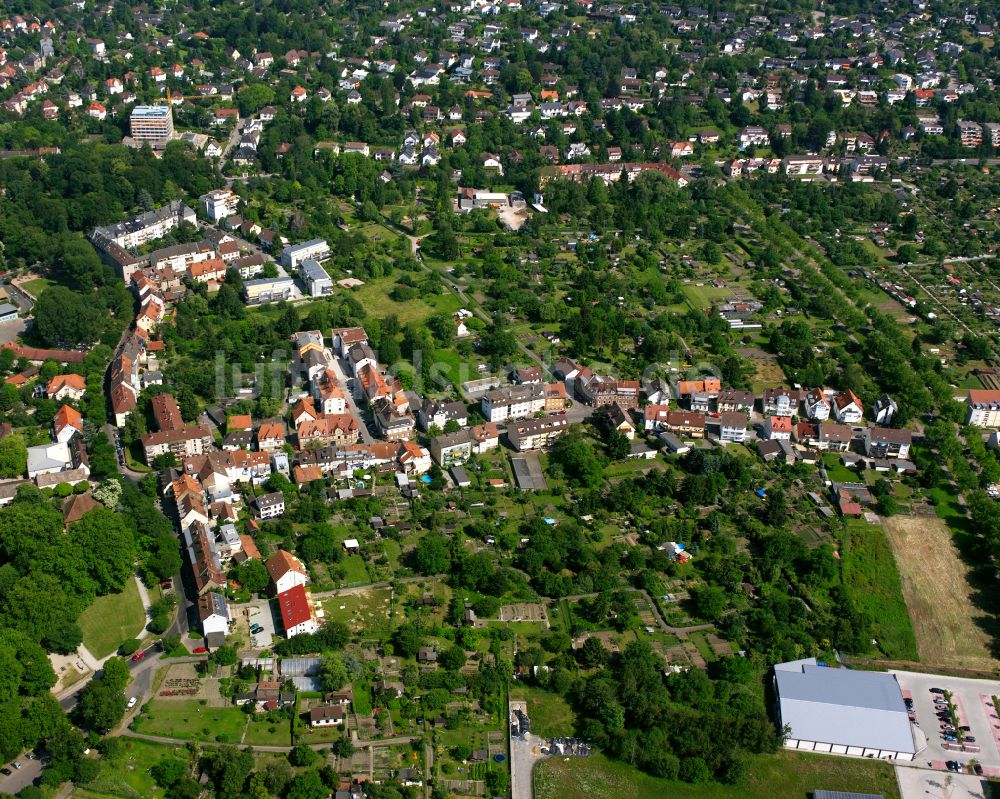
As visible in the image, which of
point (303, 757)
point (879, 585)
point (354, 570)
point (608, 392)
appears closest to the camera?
point (303, 757)

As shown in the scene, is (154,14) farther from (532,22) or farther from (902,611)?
(902,611)

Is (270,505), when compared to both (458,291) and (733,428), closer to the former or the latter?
(733,428)

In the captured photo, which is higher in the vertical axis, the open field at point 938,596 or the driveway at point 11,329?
the driveway at point 11,329

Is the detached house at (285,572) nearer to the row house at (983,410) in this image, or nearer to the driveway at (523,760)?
the driveway at (523,760)

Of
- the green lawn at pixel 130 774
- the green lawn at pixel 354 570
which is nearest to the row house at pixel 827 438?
the green lawn at pixel 354 570

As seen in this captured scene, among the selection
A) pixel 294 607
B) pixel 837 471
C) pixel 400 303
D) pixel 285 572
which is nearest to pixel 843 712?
pixel 837 471

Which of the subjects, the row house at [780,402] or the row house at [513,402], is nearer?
the row house at [513,402]
